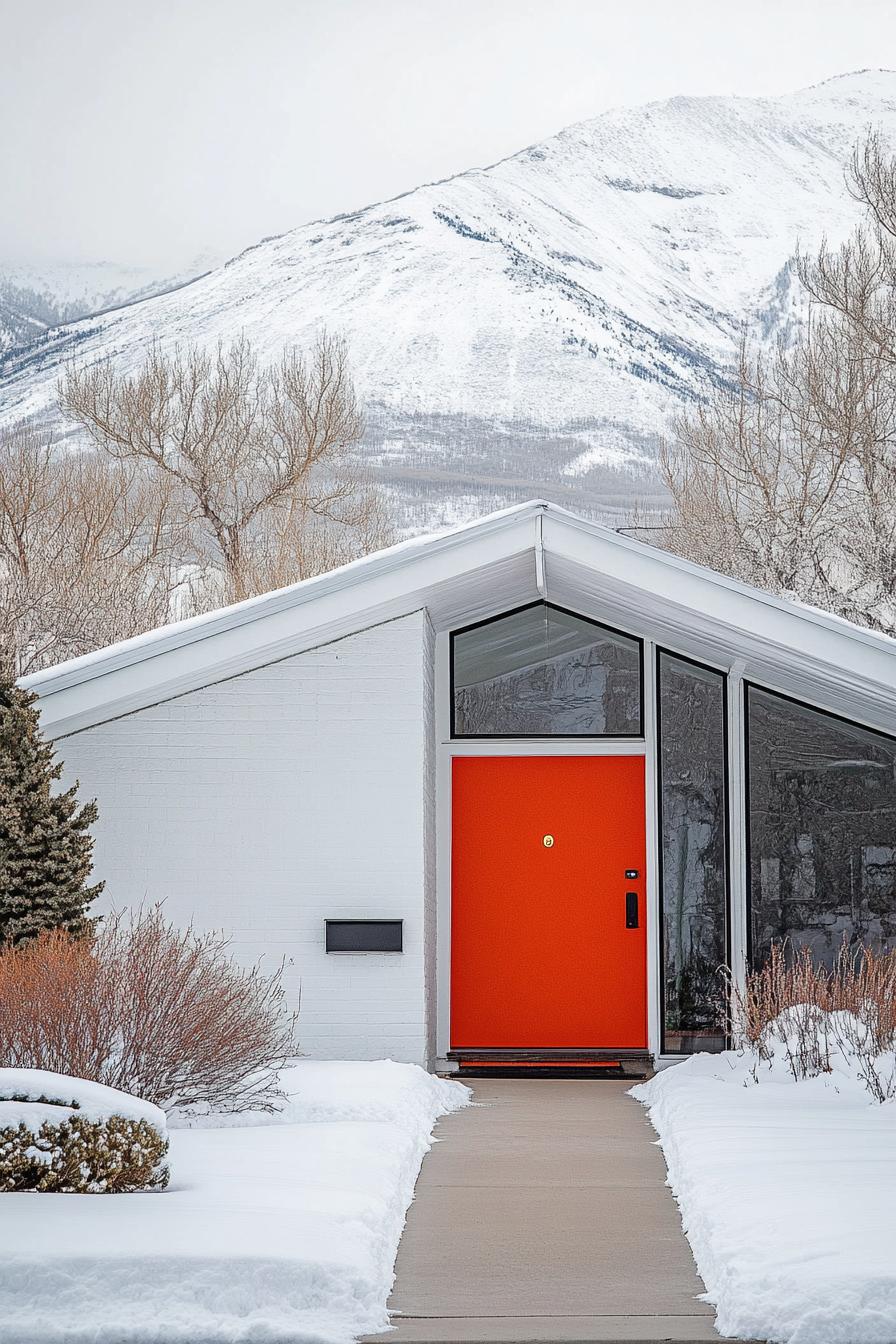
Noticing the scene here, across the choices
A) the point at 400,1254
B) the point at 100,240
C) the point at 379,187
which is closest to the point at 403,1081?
the point at 400,1254

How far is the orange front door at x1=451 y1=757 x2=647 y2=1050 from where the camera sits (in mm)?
12344

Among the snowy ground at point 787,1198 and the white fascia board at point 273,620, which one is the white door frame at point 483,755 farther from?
the snowy ground at point 787,1198

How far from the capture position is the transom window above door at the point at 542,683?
41.1ft

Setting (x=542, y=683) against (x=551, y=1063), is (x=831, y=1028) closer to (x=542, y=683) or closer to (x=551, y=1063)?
(x=551, y=1063)

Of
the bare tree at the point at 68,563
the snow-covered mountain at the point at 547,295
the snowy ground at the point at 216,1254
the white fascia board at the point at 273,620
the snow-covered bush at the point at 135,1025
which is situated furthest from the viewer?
the snow-covered mountain at the point at 547,295

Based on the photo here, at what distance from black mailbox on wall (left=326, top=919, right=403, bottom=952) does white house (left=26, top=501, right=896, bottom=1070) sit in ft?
0.07

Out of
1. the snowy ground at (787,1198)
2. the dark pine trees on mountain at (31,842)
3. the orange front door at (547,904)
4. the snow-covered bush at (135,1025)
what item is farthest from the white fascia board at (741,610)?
the snow-covered bush at (135,1025)

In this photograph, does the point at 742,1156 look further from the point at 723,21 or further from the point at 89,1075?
the point at 723,21

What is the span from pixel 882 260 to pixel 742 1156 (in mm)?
21142

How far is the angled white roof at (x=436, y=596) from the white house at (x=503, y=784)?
0.02m

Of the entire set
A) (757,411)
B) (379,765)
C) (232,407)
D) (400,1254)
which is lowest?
(400,1254)

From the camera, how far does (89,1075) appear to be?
7.68m

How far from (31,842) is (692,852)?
5422 mm

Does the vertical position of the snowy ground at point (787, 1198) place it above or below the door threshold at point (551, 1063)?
above
